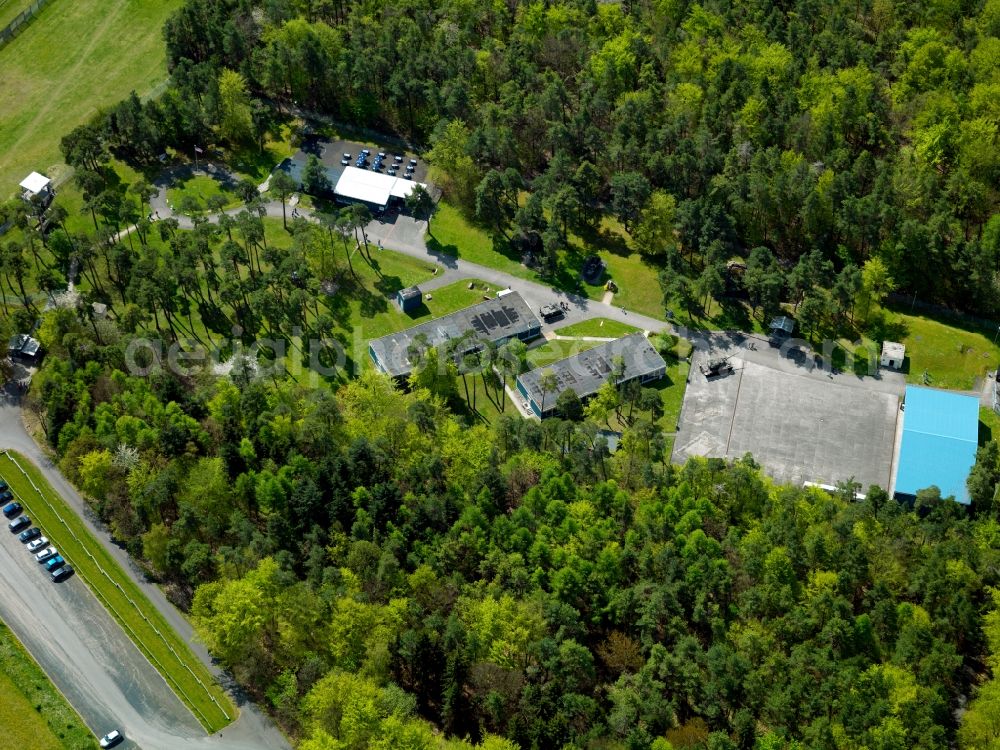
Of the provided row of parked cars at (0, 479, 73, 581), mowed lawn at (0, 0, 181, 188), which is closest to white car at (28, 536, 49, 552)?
row of parked cars at (0, 479, 73, 581)

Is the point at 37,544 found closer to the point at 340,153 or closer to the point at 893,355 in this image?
the point at 340,153

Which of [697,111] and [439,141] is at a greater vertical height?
[439,141]

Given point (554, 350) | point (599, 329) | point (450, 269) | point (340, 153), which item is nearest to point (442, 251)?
point (450, 269)

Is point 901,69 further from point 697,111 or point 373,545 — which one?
point 373,545

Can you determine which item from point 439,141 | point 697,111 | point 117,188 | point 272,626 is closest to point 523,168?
point 439,141

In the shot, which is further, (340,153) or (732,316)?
(340,153)

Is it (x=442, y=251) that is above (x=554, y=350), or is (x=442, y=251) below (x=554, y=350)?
above

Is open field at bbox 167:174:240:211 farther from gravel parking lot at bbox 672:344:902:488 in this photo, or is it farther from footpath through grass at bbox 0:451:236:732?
gravel parking lot at bbox 672:344:902:488

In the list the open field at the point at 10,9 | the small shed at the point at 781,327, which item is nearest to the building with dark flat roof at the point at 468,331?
the small shed at the point at 781,327
